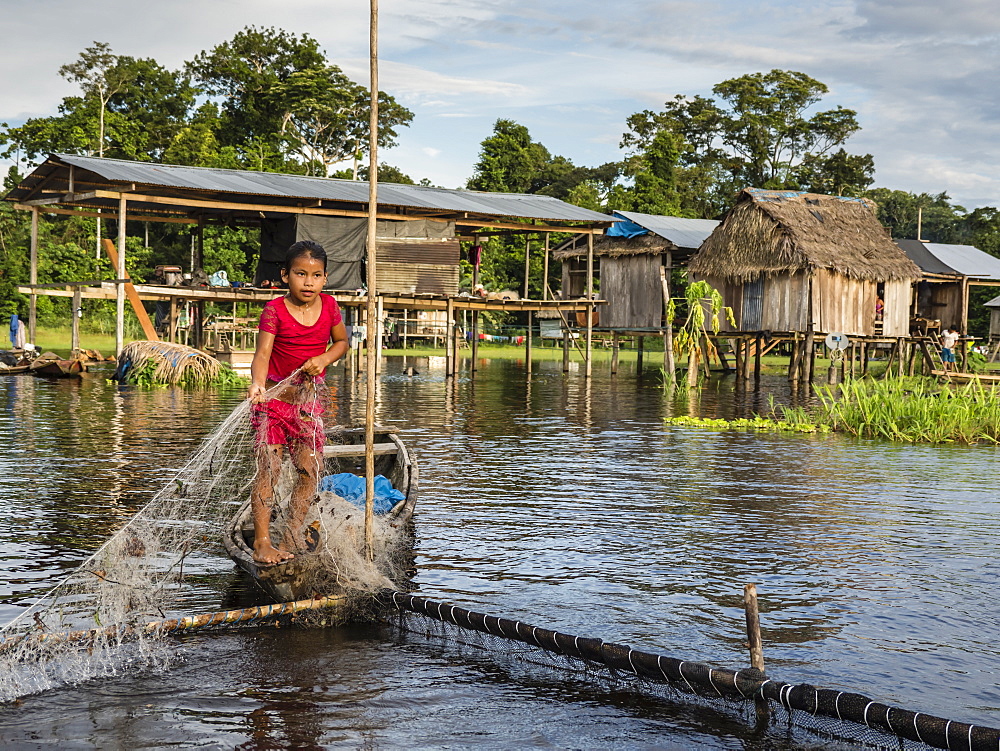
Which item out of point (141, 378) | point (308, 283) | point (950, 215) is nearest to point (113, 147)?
point (141, 378)

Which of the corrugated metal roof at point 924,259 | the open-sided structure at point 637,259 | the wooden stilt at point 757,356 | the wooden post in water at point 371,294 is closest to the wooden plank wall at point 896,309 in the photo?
the wooden stilt at point 757,356

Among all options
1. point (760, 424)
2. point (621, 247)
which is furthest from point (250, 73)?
point (760, 424)

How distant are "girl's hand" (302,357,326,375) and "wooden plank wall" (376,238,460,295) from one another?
2001 centimetres

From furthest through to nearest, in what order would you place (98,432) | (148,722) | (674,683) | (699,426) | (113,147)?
(113,147) < (699,426) < (98,432) < (674,683) < (148,722)

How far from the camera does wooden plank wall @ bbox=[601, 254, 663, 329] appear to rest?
30797 mm

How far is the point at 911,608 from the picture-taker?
20.0 feet

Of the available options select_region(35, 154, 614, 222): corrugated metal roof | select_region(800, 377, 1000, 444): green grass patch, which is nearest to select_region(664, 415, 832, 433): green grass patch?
select_region(800, 377, 1000, 444): green grass patch

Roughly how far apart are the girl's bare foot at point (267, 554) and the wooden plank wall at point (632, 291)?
2573 cm

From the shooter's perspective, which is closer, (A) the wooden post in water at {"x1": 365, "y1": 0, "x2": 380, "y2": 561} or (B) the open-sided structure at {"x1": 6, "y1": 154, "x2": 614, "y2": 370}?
(A) the wooden post in water at {"x1": 365, "y1": 0, "x2": 380, "y2": 561}

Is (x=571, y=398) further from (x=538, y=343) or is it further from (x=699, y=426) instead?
(x=538, y=343)

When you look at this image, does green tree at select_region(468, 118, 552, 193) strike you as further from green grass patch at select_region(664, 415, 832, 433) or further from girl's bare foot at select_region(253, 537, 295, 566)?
girl's bare foot at select_region(253, 537, 295, 566)

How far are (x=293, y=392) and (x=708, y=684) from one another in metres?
2.60

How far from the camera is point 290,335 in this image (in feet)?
18.6

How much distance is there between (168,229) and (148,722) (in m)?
40.7
